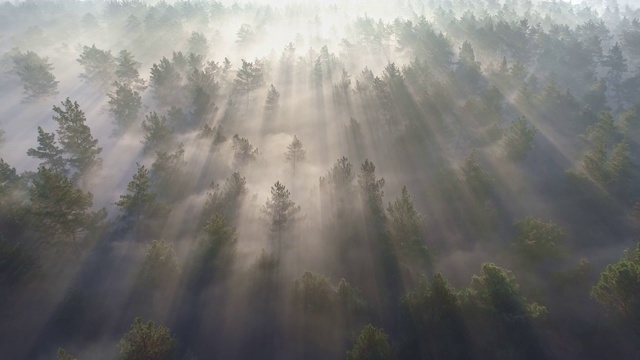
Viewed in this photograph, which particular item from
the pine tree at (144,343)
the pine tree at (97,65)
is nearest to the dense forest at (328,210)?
the pine tree at (144,343)

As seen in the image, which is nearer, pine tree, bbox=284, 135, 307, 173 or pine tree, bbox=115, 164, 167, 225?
pine tree, bbox=115, 164, 167, 225

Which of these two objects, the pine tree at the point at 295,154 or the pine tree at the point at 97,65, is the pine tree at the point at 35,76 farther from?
the pine tree at the point at 295,154

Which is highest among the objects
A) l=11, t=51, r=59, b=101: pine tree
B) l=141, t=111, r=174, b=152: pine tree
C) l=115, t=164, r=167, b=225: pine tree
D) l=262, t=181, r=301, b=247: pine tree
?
l=11, t=51, r=59, b=101: pine tree

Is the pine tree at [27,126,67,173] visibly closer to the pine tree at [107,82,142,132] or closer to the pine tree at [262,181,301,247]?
the pine tree at [107,82,142,132]

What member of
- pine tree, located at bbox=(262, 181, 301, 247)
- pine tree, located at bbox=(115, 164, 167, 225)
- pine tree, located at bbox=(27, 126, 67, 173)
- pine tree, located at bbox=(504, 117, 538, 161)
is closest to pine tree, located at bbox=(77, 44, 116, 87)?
pine tree, located at bbox=(27, 126, 67, 173)

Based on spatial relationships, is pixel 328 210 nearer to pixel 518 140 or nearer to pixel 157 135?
pixel 157 135

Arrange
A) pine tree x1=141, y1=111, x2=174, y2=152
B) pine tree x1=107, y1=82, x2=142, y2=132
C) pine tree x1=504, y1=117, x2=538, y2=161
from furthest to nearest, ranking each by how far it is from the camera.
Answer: pine tree x1=107, y1=82, x2=142, y2=132 → pine tree x1=141, y1=111, x2=174, y2=152 → pine tree x1=504, y1=117, x2=538, y2=161

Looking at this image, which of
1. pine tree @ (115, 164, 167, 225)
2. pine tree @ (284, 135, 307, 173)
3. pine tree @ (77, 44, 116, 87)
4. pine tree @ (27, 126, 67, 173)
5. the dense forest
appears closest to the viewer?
the dense forest

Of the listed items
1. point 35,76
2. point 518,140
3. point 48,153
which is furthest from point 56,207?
point 518,140

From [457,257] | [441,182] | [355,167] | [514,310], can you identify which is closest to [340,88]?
[355,167]
